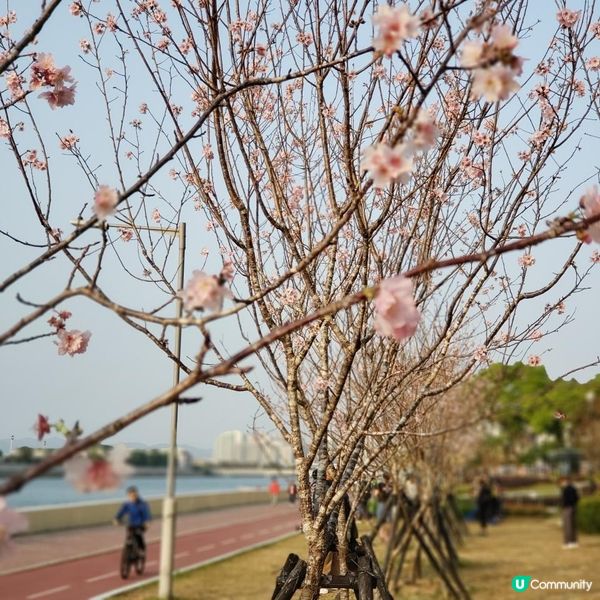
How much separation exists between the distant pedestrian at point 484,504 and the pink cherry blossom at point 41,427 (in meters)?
26.1

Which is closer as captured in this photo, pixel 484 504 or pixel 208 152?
pixel 208 152

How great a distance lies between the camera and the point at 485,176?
521 centimetres

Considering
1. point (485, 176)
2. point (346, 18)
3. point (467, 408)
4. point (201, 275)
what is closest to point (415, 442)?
point (485, 176)

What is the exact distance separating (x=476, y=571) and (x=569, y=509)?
458 centimetres

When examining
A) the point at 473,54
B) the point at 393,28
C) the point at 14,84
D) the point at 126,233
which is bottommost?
the point at 473,54

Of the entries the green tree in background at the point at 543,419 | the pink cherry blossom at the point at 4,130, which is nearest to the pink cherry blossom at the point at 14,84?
the pink cherry blossom at the point at 4,130

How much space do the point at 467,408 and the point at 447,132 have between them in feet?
35.7

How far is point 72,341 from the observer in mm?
2820

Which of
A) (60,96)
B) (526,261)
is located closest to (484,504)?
(526,261)

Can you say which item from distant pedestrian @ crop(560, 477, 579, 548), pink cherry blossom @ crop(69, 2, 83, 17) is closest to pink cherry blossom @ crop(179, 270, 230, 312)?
pink cherry blossom @ crop(69, 2, 83, 17)

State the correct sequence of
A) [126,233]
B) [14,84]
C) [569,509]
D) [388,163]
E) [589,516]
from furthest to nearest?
[589,516] < [569,509] < [126,233] < [14,84] < [388,163]

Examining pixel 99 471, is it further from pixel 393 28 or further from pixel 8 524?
pixel 393 28

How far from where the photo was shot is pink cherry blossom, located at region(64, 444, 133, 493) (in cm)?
183

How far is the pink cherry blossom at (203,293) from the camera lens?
2045 mm
